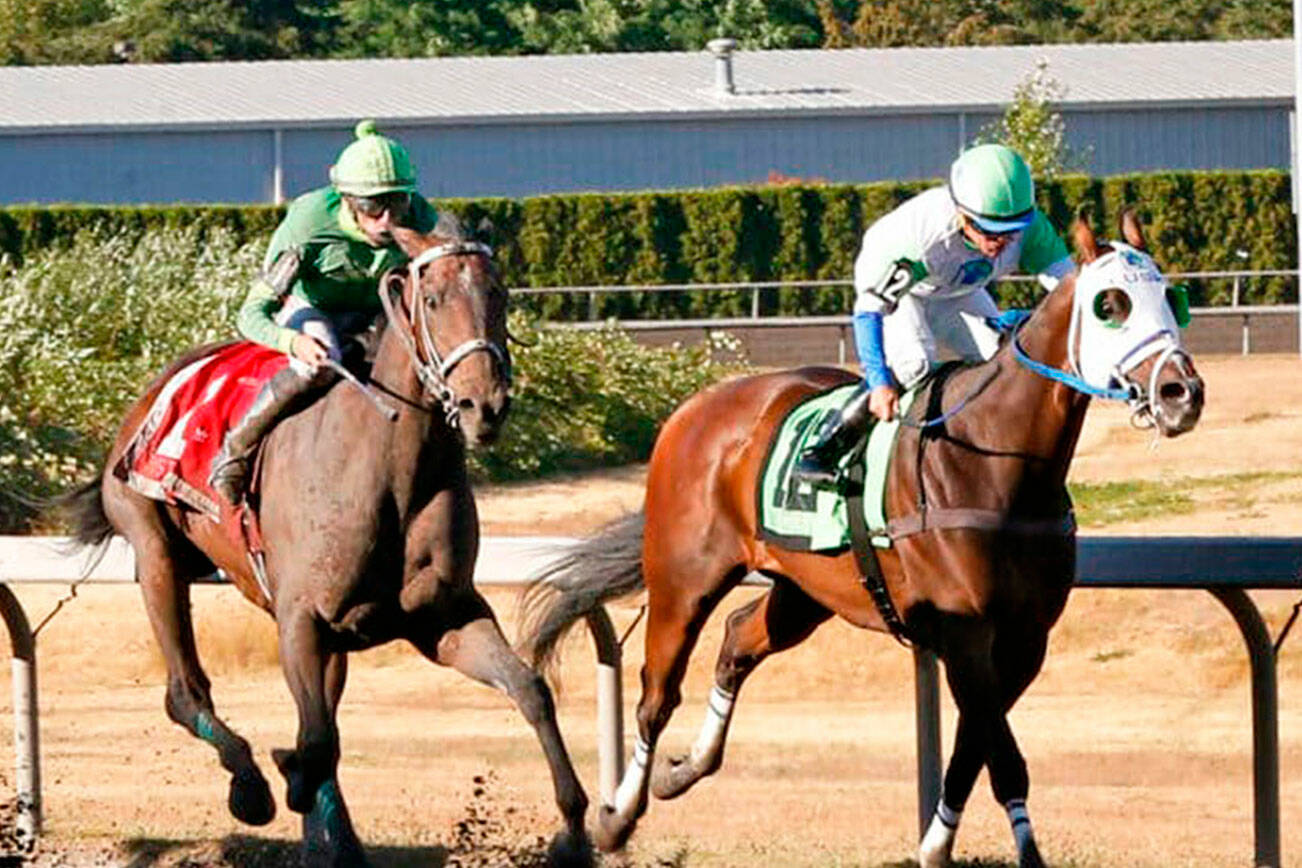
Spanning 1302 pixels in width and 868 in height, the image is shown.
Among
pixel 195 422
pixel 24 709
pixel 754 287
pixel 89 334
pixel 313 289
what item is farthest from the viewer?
pixel 754 287

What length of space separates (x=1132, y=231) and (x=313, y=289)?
2.15 metres

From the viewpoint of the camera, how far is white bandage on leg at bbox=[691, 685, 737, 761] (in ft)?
29.1

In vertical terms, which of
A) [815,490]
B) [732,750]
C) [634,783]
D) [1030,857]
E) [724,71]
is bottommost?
[724,71]

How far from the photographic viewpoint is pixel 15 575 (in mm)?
9617

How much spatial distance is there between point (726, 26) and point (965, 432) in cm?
5470

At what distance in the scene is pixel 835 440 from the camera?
27.5 ft

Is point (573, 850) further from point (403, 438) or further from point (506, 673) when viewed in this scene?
point (403, 438)

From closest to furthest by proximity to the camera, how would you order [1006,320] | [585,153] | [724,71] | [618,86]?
[1006,320] → [585,153] → [724,71] → [618,86]

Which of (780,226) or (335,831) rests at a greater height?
(335,831)

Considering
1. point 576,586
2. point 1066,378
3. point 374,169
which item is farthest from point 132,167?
point 1066,378

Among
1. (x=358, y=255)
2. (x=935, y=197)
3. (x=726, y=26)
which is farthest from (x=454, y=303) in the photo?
(x=726, y=26)

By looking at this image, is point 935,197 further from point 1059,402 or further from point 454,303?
point 454,303

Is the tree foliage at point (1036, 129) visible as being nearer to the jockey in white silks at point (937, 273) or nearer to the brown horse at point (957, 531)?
the brown horse at point (957, 531)

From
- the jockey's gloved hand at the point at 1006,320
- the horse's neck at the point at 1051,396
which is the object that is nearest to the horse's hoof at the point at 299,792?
the horse's neck at the point at 1051,396
